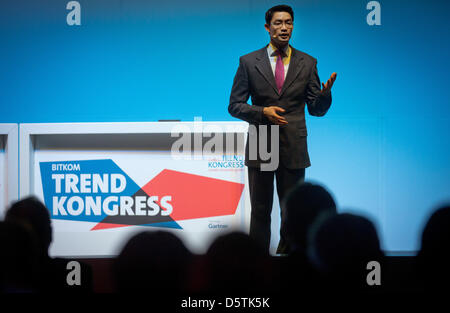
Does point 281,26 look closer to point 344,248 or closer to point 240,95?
point 240,95

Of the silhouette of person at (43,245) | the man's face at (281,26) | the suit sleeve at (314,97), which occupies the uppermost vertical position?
the man's face at (281,26)

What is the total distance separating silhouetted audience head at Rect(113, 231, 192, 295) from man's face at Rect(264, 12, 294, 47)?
3.47ft

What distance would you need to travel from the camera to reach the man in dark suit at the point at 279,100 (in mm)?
1627

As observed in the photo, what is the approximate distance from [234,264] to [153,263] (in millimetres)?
249

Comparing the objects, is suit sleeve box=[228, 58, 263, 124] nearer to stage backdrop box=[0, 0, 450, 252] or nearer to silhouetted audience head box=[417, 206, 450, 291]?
silhouetted audience head box=[417, 206, 450, 291]

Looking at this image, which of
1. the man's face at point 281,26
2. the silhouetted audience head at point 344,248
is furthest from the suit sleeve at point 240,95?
the silhouetted audience head at point 344,248

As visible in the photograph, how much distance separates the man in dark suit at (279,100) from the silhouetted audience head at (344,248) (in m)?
0.48

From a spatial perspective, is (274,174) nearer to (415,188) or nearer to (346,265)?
(346,265)

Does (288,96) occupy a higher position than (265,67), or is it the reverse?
(265,67)

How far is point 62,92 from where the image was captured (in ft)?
8.81

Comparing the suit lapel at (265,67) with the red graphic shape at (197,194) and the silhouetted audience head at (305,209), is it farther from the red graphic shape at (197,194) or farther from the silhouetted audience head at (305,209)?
the red graphic shape at (197,194)

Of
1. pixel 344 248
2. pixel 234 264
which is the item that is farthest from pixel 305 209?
pixel 234 264

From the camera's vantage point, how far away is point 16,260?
3.86 feet
